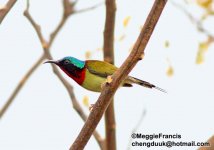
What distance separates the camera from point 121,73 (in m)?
2.22

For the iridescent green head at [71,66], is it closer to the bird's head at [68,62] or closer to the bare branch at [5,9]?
the bird's head at [68,62]

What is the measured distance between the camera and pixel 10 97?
4.46 metres

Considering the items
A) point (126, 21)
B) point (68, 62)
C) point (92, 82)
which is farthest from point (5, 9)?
point (126, 21)

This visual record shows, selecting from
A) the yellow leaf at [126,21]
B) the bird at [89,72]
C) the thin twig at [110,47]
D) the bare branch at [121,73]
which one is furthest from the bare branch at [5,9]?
the yellow leaf at [126,21]

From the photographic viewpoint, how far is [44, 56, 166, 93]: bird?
3.25 metres

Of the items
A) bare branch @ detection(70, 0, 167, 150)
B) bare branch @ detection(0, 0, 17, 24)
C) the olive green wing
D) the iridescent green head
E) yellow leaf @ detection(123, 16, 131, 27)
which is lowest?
bare branch @ detection(70, 0, 167, 150)

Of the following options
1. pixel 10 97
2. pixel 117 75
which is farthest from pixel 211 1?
pixel 117 75

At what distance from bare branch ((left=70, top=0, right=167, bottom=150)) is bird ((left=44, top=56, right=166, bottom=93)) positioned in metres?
0.89

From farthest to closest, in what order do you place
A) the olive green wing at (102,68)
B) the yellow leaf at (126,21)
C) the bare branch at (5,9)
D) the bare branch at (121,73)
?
the yellow leaf at (126,21) → the olive green wing at (102,68) → the bare branch at (5,9) → the bare branch at (121,73)

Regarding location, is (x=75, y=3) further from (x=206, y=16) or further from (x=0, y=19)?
(x=0, y=19)

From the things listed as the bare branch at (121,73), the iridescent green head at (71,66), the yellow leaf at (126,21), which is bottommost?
the bare branch at (121,73)

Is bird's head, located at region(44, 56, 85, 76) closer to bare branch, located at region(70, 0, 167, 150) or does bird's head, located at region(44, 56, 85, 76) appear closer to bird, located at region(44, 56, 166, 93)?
bird, located at region(44, 56, 166, 93)

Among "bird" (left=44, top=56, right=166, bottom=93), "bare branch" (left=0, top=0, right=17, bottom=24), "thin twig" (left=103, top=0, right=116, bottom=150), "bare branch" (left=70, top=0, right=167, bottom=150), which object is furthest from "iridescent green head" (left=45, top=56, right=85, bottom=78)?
"bare branch" (left=70, top=0, right=167, bottom=150)

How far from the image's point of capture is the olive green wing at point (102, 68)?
3.36 m
